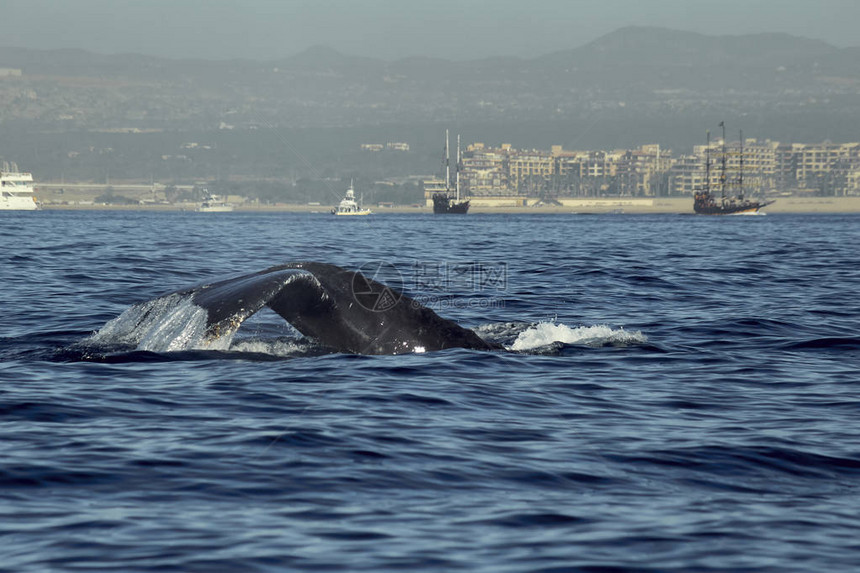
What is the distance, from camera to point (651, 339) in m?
13.6

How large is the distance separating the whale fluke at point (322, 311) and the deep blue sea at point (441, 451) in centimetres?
26

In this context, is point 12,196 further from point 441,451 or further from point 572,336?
point 441,451

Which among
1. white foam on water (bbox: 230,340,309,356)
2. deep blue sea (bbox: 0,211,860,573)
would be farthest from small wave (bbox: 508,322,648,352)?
white foam on water (bbox: 230,340,309,356)

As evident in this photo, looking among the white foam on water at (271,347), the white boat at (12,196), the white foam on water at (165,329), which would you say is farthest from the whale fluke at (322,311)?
the white boat at (12,196)

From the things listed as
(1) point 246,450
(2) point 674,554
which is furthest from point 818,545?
(1) point 246,450

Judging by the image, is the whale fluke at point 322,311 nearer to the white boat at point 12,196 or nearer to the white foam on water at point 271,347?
the white foam on water at point 271,347

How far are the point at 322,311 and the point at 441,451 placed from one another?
9.79 feet

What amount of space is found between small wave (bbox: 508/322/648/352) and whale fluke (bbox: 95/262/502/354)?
0.98m

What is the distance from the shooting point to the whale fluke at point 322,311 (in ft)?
29.1

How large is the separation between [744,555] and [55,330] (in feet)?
35.4

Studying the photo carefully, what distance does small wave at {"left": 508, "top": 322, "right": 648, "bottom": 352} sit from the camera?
12.9 m

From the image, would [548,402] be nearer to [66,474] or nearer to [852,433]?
[852,433]

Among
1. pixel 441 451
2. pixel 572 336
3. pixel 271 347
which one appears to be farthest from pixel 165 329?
pixel 572 336

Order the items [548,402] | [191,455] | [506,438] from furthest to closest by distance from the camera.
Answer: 1. [548,402]
2. [506,438]
3. [191,455]
